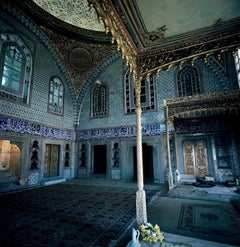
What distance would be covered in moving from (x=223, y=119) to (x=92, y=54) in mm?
7647

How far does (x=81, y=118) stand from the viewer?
10.4 m

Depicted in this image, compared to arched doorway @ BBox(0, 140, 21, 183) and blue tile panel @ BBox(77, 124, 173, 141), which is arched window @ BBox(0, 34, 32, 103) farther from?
arched doorway @ BBox(0, 140, 21, 183)

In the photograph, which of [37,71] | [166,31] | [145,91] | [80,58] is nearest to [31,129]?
[37,71]

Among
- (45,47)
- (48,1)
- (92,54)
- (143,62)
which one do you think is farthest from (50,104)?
(143,62)

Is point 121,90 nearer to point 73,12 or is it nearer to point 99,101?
point 99,101

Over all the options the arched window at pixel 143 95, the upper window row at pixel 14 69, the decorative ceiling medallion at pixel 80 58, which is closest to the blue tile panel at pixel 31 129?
the upper window row at pixel 14 69

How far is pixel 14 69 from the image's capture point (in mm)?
6969

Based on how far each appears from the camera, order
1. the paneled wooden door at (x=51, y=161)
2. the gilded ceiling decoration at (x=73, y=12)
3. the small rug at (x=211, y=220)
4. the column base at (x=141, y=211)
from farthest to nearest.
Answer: the paneled wooden door at (x=51, y=161) → the gilded ceiling decoration at (x=73, y=12) → the column base at (x=141, y=211) → the small rug at (x=211, y=220)

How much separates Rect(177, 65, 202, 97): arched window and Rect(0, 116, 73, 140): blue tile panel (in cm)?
654

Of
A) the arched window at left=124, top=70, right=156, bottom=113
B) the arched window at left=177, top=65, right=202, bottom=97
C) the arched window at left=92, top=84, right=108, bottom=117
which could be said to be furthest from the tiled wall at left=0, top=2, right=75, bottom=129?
the arched window at left=177, top=65, right=202, bottom=97

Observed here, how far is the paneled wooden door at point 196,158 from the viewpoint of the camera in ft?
26.0

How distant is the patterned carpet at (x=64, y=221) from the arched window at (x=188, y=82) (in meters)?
5.82

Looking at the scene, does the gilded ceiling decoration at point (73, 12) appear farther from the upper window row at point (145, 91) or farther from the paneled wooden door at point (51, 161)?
the paneled wooden door at point (51, 161)

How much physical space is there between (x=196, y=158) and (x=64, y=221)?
6856 mm
